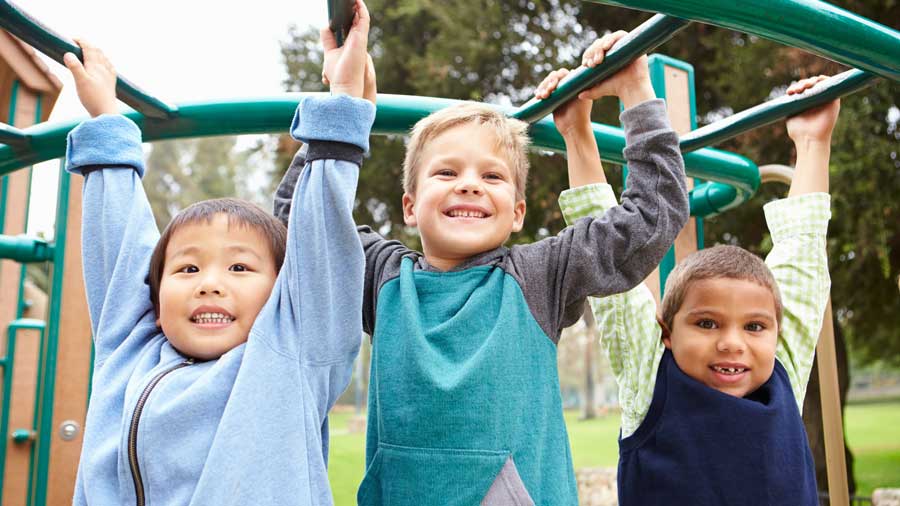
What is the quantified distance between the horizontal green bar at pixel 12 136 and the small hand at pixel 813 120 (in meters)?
1.40

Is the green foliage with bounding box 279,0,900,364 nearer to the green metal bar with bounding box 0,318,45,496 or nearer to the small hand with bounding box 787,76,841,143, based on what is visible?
the green metal bar with bounding box 0,318,45,496

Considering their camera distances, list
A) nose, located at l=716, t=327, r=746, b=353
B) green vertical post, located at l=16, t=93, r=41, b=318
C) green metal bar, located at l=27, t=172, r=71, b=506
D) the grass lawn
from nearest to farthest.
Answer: nose, located at l=716, t=327, r=746, b=353, green metal bar, located at l=27, t=172, r=71, b=506, green vertical post, located at l=16, t=93, r=41, b=318, the grass lawn

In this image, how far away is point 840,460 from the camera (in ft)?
6.11

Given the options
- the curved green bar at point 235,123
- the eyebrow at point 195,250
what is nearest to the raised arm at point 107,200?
the eyebrow at point 195,250

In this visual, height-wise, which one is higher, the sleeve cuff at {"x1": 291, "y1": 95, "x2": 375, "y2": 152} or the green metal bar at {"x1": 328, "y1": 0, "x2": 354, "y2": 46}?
the green metal bar at {"x1": 328, "y1": 0, "x2": 354, "y2": 46}

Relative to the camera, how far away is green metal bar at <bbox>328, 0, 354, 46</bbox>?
3.39ft

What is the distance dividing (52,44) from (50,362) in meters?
0.84

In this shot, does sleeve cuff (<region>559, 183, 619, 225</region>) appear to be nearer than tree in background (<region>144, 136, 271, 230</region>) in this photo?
Yes

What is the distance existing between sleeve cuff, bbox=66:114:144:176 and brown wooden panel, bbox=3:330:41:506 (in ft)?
5.70

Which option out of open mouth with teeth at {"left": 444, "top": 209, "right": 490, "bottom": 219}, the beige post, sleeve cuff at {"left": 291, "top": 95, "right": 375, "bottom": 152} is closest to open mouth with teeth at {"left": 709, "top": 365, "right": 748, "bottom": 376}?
open mouth with teeth at {"left": 444, "top": 209, "right": 490, "bottom": 219}

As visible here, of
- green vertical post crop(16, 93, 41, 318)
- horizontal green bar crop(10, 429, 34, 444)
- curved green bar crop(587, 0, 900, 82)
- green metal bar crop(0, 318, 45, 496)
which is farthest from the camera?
green vertical post crop(16, 93, 41, 318)

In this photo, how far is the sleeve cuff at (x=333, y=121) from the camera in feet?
3.51

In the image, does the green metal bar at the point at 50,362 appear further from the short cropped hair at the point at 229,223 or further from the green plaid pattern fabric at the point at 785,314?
the green plaid pattern fabric at the point at 785,314

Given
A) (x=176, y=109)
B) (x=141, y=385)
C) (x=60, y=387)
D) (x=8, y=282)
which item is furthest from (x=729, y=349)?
(x=8, y=282)
